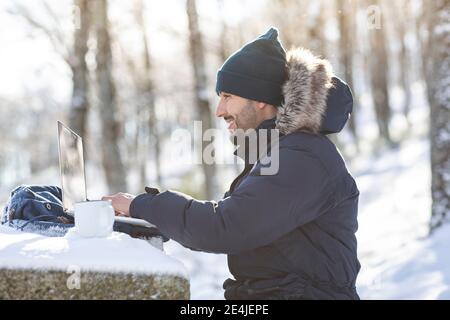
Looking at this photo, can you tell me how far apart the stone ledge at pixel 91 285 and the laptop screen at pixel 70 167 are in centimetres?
60

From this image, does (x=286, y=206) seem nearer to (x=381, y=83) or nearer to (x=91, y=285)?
(x=91, y=285)

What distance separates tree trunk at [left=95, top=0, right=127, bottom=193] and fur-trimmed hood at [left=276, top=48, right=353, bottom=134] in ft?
25.9

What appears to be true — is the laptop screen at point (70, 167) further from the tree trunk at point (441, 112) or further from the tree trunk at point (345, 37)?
the tree trunk at point (345, 37)

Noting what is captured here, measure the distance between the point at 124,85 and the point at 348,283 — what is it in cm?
2482

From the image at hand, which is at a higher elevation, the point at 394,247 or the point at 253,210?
the point at 253,210

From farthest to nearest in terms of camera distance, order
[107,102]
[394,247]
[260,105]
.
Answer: [107,102] < [394,247] < [260,105]

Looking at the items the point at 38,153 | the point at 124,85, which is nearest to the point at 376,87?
the point at 124,85

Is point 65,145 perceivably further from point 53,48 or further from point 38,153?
point 38,153

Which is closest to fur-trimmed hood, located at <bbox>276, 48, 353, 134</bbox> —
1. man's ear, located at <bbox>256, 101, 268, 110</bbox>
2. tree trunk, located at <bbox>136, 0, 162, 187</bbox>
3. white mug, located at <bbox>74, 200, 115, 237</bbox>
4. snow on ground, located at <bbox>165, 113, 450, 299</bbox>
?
man's ear, located at <bbox>256, 101, 268, 110</bbox>

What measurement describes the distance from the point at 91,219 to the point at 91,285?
339 millimetres

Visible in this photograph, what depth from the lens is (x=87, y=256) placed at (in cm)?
190

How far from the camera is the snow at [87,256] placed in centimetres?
185

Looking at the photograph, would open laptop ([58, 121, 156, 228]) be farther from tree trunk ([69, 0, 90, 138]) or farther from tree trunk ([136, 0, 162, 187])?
tree trunk ([136, 0, 162, 187])

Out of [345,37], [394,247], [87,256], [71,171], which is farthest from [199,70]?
[345,37]
